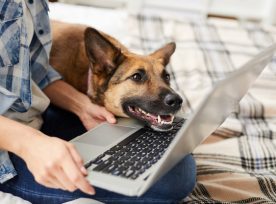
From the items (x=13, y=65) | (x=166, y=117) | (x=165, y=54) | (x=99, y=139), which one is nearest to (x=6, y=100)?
(x=13, y=65)

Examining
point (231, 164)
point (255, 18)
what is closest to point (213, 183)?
point (231, 164)

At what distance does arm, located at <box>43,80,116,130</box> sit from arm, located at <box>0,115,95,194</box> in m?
0.44

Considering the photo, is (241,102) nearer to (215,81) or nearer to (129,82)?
(215,81)

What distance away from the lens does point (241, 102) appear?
1.77 metres

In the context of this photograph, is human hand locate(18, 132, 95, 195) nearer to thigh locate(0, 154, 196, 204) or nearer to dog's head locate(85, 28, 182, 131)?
thigh locate(0, 154, 196, 204)

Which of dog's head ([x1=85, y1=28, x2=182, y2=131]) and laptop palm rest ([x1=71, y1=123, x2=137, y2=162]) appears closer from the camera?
laptop palm rest ([x1=71, y1=123, x2=137, y2=162])

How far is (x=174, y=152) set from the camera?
2.25ft

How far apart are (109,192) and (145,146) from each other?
0.13 m

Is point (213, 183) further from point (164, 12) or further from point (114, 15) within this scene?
point (164, 12)

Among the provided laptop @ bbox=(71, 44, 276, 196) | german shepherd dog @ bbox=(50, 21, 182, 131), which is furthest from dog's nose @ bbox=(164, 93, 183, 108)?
laptop @ bbox=(71, 44, 276, 196)

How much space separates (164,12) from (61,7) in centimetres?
132

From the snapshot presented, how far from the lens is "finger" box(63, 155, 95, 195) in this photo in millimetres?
694

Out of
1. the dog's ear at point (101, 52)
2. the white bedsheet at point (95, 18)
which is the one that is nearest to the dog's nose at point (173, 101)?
the dog's ear at point (101, 52)

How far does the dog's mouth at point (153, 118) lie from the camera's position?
3.56 feet
